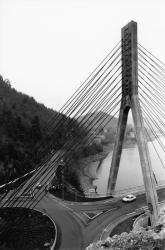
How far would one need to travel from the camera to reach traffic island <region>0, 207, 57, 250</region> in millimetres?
11727

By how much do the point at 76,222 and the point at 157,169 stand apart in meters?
24.7

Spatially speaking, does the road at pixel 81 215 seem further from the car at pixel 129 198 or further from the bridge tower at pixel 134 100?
the bridge tower at pixel 134 100

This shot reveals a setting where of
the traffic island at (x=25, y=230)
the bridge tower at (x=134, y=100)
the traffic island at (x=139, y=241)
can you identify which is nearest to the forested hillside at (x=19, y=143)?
the traffic island at (x=25, y=230)

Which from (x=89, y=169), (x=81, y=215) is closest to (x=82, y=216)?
(x=81, y=215)

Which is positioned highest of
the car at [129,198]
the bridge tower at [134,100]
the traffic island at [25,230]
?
the bridge tower at [134,100]

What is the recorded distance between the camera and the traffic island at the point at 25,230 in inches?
462

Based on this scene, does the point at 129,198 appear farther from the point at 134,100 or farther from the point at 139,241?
the point at 139,241

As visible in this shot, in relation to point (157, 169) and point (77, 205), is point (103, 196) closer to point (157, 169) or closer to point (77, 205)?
point (77, 205)

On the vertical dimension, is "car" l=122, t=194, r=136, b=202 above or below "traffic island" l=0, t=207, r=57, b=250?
above

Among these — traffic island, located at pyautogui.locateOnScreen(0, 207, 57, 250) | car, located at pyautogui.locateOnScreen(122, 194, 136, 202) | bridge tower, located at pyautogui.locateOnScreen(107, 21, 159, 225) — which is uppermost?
bridge tower, located at pyautogui.locateOnScreen(107, 21, 159, 225)

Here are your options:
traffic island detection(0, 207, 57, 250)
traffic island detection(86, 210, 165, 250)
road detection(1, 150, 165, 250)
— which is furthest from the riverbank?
traffic island detection(86, 210, 165, 250)

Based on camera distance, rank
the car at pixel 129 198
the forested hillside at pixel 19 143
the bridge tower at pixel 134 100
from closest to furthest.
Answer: the bridge tower at pixel 134 100, the car at pixel 129 198, the forested hillside at pixel 19 143

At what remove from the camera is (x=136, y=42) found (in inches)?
518

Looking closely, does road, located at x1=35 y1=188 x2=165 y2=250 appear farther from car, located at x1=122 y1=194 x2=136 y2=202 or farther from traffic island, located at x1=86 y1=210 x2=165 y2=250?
traffic island, located at x1=86 y1=210 x2=165 y2=250
